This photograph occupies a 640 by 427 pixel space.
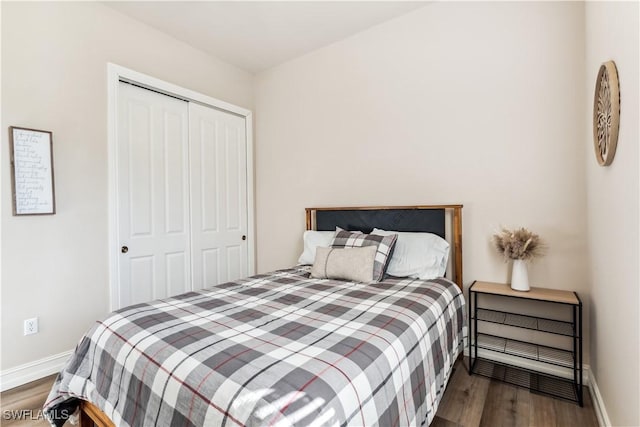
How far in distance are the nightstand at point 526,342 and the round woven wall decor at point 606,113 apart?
34.4 inches

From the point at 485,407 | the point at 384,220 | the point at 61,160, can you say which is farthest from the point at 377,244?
the point at 61,160

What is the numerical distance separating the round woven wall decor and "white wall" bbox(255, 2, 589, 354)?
402 mm

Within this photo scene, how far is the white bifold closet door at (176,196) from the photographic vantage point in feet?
8.61

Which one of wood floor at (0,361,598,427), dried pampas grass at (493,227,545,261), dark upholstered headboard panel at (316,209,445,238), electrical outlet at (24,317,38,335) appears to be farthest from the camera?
dark upholstered headboard panel at (316,209,445,238)

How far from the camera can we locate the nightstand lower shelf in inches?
72.9

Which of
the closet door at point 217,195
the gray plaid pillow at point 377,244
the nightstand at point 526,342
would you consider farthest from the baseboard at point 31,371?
the nightstand at point 526,342

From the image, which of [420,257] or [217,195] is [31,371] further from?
[420,257]

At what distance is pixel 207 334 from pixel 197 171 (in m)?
2.25

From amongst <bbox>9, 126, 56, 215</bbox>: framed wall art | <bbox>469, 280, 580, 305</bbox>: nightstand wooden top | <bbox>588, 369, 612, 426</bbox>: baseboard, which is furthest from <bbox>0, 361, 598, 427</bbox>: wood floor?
<bbox>9, 126, 56, 215</bbox>: framed wall art

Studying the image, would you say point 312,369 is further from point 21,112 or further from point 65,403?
point 21,112

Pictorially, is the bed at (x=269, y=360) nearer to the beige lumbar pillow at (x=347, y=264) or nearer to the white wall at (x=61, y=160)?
the beige lumbar pillow at (x=347, y=264)

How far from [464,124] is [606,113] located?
37.4 inches

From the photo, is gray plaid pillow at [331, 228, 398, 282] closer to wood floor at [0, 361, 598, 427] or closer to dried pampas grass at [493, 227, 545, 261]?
dried pampas grass at [493, 227, 545, 261]

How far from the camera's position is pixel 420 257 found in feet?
7.23
